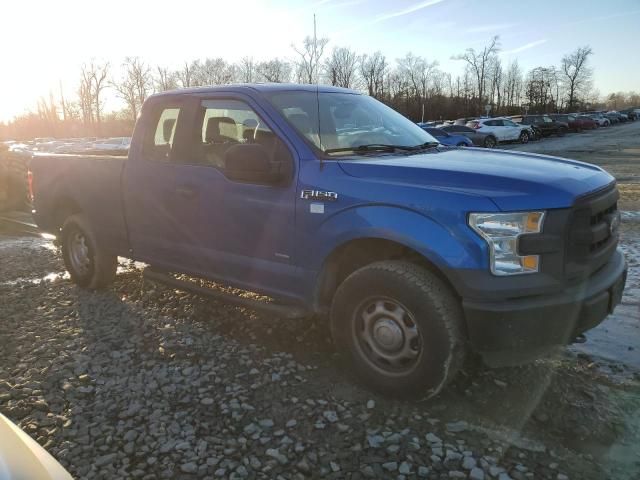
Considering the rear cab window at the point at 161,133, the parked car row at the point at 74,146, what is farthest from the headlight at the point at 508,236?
the parked car row at the point at 74,146

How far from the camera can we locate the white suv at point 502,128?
1198 inches

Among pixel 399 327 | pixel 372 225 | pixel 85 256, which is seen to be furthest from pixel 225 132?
pixel 85 256

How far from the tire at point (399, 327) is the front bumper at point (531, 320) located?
16 cm

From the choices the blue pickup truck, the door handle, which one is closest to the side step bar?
the blue pickup truck

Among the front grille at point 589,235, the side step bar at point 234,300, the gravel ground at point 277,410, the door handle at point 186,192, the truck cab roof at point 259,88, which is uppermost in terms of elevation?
the truck cab roof at point 259,88

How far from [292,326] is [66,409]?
6.18 ft

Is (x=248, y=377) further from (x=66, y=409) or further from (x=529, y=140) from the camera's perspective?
(x=529, y=140)

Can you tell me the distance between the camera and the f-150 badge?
3.43m

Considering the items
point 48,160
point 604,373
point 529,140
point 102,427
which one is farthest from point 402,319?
point 529,140

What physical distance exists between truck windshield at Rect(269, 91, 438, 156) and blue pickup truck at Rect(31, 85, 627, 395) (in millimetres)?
16

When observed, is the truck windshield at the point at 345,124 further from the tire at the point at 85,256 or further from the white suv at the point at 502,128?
the white suv at the point at 502,128

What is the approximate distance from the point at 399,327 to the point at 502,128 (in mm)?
30920

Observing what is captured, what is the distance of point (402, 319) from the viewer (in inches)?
129

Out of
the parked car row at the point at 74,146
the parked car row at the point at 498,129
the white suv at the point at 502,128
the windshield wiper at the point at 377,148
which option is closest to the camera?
the windshield wiper at the point at 377,148
